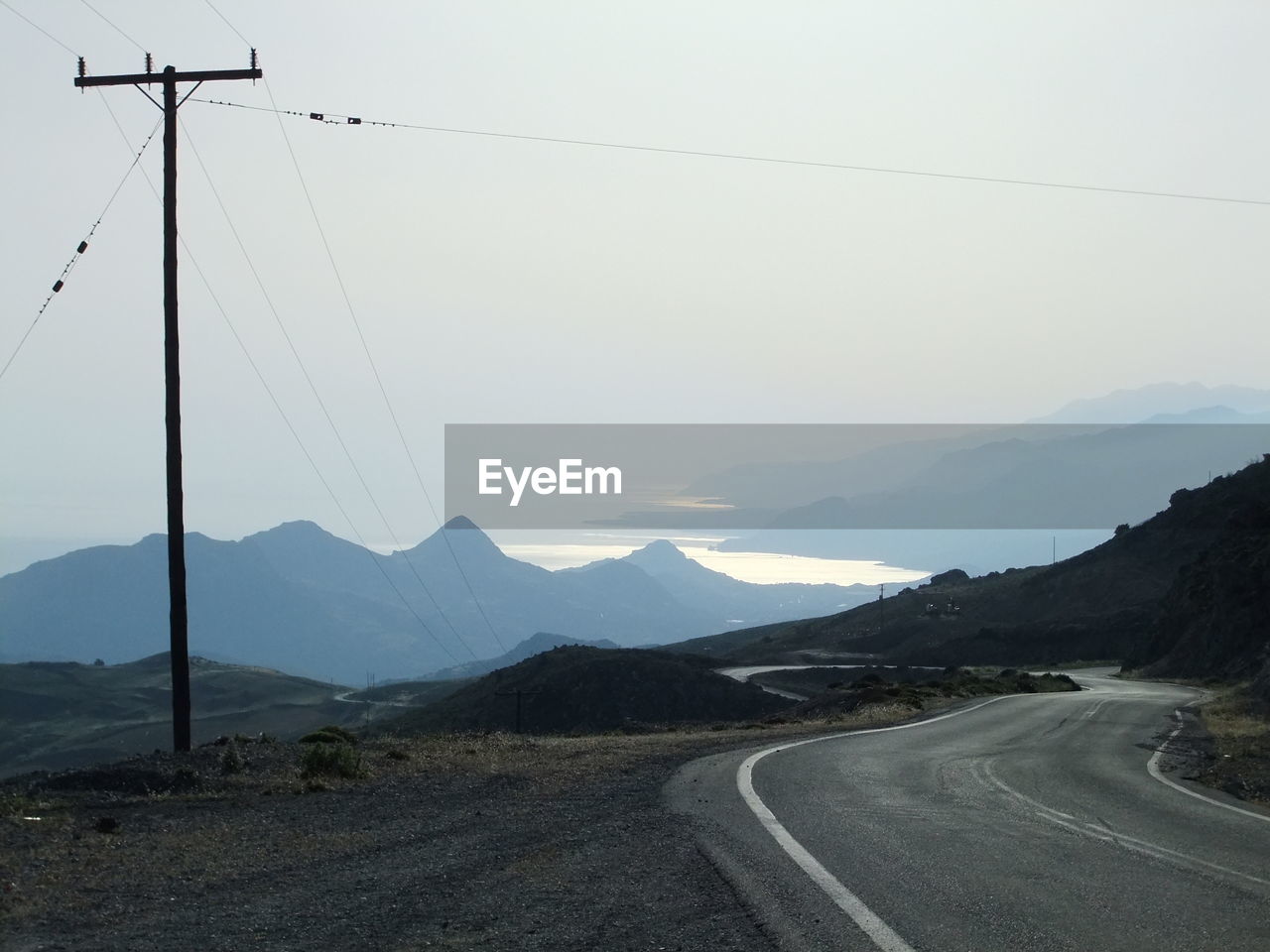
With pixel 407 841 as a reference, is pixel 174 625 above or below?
above

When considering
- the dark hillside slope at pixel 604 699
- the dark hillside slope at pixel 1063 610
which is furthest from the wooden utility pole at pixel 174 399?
the dark hillside slope at pixel 1063 610

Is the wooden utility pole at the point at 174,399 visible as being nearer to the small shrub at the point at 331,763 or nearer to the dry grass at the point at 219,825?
the dry grass at the point at 219,825

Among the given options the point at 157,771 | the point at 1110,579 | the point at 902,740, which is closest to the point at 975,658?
the point at 1110,579

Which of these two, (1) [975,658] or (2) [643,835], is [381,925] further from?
(1) [975,658]

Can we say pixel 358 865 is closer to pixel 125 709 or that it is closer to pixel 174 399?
pixel 174 399

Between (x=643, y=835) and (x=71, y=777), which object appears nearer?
(x=643, y=835)

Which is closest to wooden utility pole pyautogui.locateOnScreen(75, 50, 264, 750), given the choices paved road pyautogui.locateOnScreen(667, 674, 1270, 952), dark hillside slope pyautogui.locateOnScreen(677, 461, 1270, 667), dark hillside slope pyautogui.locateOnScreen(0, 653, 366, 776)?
paved road pyautogui.locateOnScreen(667, 674, 1270, 952)

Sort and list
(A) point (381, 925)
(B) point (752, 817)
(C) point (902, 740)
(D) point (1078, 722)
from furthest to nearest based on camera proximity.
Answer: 1. (D) point (1078, 722)
2. (C) point (902, 740)
3. (B) point (752, 817)
4. (A) point (381, 925)

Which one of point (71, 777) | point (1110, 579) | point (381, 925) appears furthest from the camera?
point (1110, 579)
